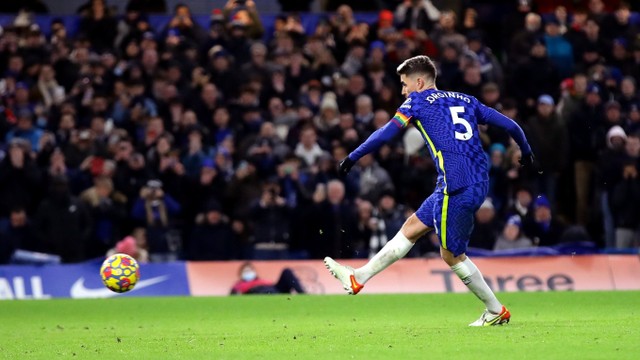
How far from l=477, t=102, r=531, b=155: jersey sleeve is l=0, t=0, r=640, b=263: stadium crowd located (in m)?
8.36

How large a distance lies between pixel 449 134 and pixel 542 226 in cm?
897

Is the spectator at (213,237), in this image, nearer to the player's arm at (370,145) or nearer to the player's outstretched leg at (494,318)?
the player's outstretched leg at (494,318)

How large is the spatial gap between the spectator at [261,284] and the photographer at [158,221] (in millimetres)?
1493

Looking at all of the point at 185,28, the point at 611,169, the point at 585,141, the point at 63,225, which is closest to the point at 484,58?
the point at 585,141

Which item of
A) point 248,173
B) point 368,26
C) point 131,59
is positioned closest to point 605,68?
point 368,26

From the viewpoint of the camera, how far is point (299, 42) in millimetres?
24406

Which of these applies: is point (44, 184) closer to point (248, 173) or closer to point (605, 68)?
point (248, 173)

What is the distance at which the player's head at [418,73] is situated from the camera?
481 inches

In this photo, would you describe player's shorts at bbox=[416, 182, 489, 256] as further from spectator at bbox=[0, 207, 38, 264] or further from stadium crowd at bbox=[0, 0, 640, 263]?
spectator at bbox=[0, 207, 38, 264]

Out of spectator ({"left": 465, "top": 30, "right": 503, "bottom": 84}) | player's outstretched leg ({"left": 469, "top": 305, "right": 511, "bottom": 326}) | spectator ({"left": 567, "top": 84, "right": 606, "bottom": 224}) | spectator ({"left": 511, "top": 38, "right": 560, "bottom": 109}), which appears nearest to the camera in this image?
player's outstretched leg ({"left": 469, "top": 305, "right": 511, "bottom": 326})

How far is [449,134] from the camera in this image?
39.4 ft

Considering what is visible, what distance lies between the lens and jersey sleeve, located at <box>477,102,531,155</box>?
12.1 meters

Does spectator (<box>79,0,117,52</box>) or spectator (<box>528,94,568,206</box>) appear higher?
spectator (<box>79,0,117,52</box>)

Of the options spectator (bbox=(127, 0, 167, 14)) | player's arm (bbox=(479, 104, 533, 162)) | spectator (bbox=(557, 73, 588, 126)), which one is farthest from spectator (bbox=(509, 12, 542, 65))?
player's arm (bbox=(479, 104, 533, 162))
